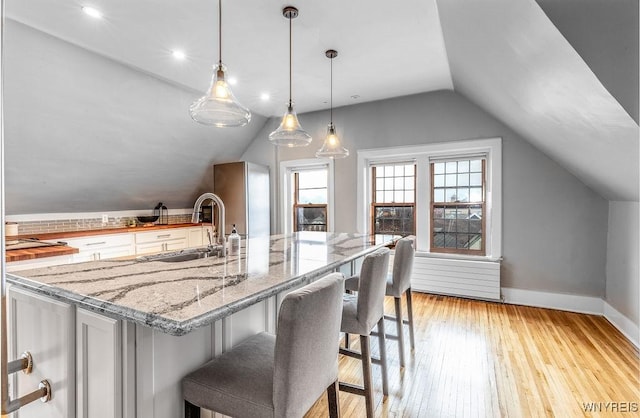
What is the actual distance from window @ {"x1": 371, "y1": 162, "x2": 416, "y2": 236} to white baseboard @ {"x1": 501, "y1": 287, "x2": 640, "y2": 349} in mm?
1443

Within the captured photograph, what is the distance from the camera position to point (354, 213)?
4.77m

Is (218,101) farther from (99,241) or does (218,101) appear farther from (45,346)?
(99,241)

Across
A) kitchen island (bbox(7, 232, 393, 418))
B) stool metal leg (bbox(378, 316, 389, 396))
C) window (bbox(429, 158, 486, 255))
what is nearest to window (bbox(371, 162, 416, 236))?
window (bbox(429, 158, 486, 255))

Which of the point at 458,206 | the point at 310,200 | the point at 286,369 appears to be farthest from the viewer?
the point at 310,200

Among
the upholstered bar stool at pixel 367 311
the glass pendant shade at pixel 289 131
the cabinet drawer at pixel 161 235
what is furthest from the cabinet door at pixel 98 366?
the cabinet drawer at pixel 161 235

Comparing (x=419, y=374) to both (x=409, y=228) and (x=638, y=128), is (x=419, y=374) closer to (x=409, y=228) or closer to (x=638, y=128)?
(x=638, y=128)

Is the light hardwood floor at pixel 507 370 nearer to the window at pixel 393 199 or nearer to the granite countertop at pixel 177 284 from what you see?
the granite countertop at pixel 177 284

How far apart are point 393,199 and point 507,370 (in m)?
2.69

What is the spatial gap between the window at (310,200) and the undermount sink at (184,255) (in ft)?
10.0

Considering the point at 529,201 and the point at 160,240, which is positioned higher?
the point at 529,201

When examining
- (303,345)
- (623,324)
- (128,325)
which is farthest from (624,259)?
(128,325)

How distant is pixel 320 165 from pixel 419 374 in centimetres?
335

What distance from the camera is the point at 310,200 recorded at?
532 cm

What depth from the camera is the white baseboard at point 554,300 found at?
3520 mm
